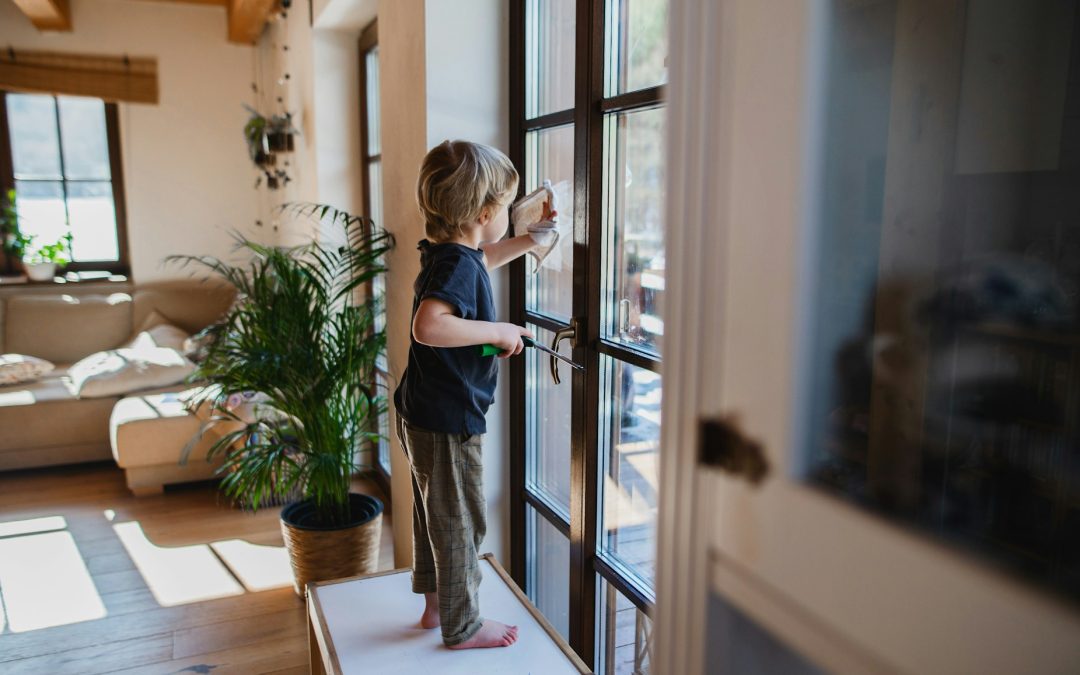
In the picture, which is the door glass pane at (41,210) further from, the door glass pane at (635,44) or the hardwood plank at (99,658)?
the door glass pane at (635,44)

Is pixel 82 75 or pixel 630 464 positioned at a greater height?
pixel 82 75

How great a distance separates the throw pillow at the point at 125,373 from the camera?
4062 millimetres

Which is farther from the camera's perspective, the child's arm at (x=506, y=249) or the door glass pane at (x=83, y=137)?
the door glass pane at (x=83, y=137)

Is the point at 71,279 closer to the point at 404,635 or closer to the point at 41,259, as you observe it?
the point at 41,259

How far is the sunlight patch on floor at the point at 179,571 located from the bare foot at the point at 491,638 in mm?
1390

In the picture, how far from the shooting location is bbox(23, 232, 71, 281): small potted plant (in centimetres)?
497

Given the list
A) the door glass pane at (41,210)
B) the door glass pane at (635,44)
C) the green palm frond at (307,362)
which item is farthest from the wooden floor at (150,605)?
the door glass pane at (41,210)

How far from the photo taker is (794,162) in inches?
22.9

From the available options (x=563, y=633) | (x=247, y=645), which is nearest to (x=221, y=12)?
(x=247, y=645)

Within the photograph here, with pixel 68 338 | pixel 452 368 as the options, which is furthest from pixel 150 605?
pixel 68 338

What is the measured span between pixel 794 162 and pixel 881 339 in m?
0.15

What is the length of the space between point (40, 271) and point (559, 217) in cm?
451

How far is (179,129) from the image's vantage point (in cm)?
527

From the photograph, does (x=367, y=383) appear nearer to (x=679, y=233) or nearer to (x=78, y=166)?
(x=679, y=233)
